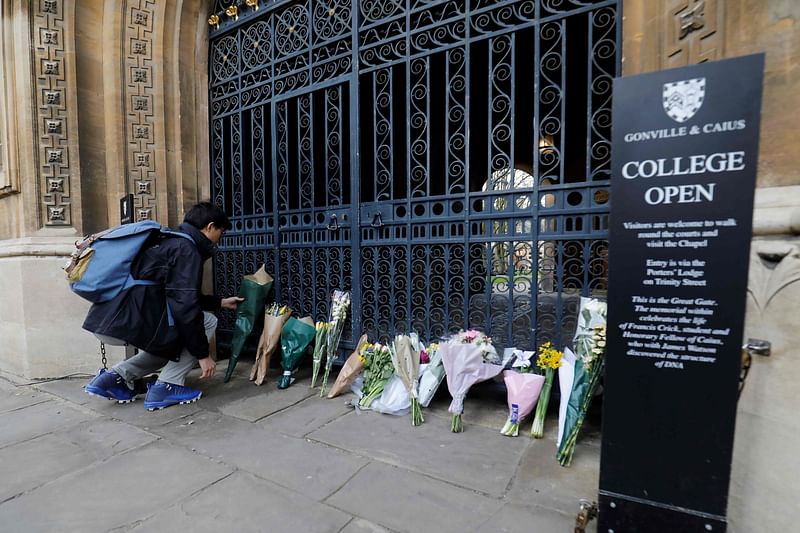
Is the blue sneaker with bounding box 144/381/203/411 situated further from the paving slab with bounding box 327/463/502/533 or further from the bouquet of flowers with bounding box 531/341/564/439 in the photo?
the bouquet of flowers with bounding box 531/341/564/439

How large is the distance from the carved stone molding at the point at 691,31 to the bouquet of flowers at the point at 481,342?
203 cm

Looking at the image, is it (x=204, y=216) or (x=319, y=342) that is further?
(x=319, y=342)

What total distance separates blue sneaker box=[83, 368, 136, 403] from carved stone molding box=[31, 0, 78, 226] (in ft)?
6.63

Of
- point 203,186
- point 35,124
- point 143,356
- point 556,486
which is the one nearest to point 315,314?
point 143,356

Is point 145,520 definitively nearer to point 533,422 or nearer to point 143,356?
point 143,356

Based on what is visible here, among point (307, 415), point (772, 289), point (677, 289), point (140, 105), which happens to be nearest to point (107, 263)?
point (307, 415)

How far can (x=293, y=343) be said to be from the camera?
3.93 m

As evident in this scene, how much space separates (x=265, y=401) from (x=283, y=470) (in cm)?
127

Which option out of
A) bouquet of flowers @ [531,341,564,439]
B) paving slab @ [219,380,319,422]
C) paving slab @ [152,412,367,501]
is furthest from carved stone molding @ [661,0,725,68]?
paving slab @ [219,380,319,422]

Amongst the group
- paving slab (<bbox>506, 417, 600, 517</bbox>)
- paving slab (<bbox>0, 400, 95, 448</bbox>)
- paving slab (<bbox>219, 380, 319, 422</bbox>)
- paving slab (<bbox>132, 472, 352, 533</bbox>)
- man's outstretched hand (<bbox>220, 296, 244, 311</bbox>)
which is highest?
man's outstretched hand (<bbox>220, 296, 244, 311</bbox>)

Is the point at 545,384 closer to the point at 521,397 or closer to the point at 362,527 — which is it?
the point at 521,397

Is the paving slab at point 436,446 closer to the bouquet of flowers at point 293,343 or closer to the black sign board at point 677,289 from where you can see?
the black sign board at point 677,289

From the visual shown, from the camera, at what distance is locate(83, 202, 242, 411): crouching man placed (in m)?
3.19

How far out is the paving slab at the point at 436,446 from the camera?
2.37m
